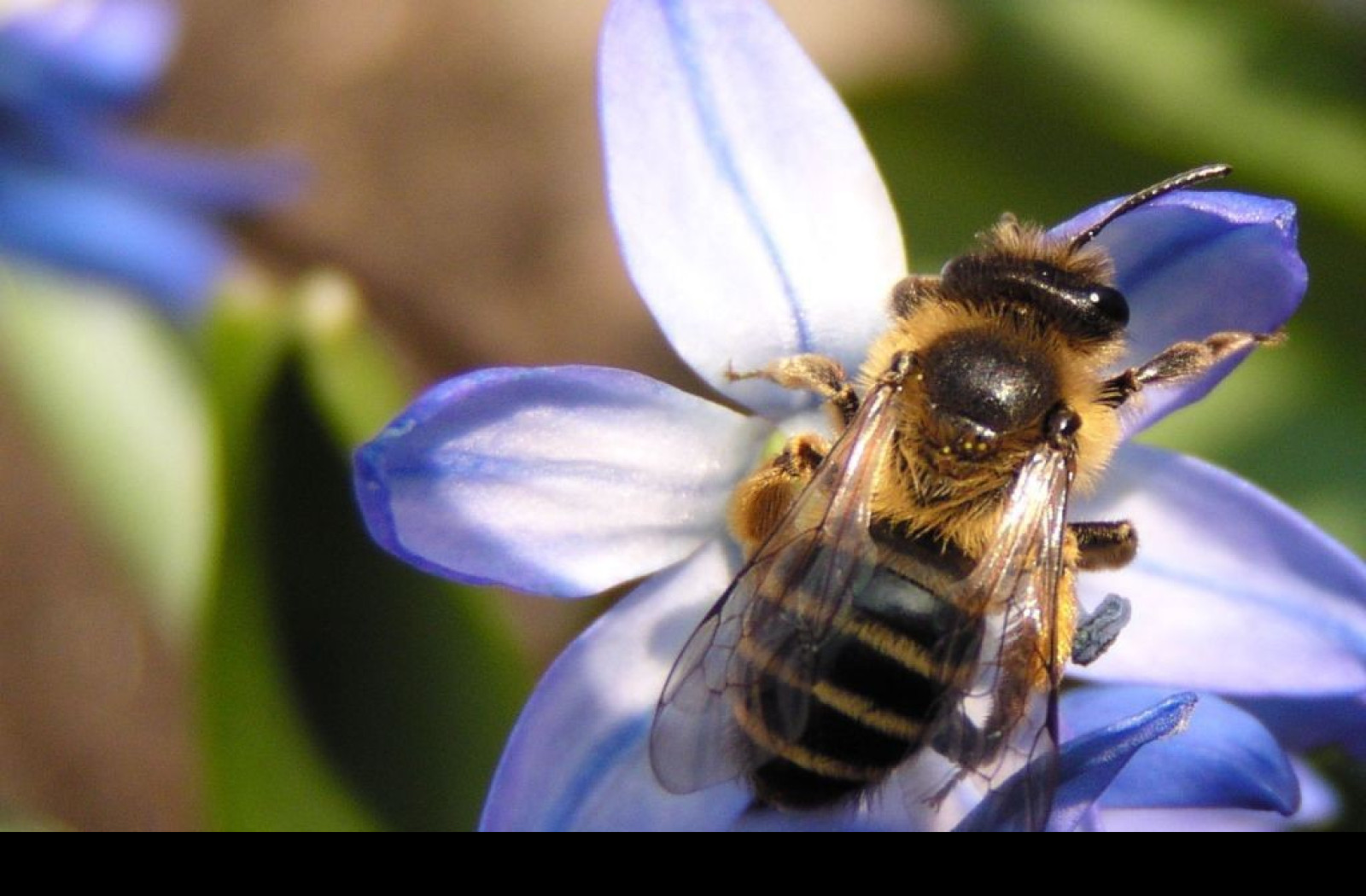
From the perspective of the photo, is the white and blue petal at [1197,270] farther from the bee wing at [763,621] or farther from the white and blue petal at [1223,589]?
the bee wing at [763,621]

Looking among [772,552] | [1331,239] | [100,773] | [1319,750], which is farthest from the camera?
[100,773]

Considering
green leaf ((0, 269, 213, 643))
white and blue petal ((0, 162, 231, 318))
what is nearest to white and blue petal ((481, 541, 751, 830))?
green leaf ((0, 269, 213, 643))

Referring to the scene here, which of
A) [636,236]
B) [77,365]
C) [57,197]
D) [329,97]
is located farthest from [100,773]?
[636,236]

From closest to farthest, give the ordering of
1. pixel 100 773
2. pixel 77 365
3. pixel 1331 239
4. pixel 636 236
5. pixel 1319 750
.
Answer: pixel 636 236 < pixel 1319 750 < pixel 1331 239 < pixel 77 365 < pixel 100 773

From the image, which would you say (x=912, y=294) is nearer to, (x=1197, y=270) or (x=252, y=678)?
(x=1197, y=270)

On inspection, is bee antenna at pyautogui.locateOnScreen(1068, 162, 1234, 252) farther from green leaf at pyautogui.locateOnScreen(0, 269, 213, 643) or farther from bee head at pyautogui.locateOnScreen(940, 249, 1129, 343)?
green leaf at pyautogui.locateOnScreen(0, 269, 213, 643)

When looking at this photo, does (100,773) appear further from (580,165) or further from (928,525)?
(928,525)

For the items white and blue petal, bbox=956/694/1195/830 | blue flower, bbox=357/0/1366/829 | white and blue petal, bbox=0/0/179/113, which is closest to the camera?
white and blue petal, bbox=956/694/1195/830
